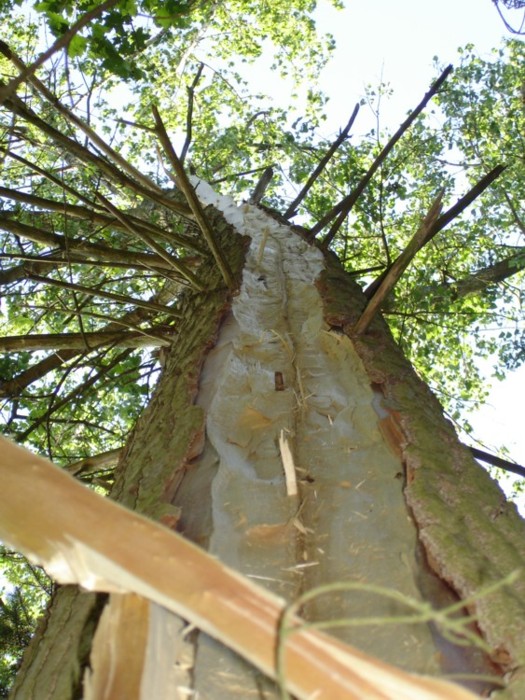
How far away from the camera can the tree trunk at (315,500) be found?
1031mm

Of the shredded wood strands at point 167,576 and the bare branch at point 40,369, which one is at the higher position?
the bare branch at point 40,369

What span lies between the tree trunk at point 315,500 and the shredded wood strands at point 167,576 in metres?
0.18

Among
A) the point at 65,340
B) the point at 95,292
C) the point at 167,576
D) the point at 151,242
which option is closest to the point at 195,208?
the point at 151,242

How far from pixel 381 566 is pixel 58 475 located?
0.59 m

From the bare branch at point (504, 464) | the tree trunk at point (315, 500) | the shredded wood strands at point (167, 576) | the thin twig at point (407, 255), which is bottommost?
the shredded wood strands at point (167, 576)

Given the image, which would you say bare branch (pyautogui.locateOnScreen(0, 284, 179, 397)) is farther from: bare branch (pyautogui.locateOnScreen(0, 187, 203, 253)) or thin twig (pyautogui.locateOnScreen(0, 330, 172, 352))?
bare branch (pyautogui.locateOnScreen(0, 187, 203, 253))

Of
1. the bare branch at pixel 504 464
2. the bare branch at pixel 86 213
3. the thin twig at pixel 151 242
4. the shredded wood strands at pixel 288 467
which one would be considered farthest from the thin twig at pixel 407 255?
the bare branch at pixel 86 213

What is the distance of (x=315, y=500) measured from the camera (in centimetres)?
139

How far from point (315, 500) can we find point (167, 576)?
640mm

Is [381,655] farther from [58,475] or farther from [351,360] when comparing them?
[351,360]

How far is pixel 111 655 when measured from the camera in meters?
0.96

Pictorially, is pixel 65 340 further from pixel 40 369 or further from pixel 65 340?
pixel 40 369

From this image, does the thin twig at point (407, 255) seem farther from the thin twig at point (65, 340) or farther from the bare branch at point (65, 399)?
the bare branch at point (65, 399)

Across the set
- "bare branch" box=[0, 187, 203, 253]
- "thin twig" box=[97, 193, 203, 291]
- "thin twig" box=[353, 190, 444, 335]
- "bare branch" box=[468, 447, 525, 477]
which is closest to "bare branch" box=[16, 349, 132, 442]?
"bare branch" box=[0, 187, 203, 253]
